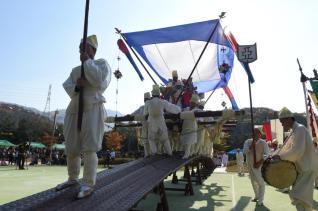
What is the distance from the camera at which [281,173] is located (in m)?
5.40

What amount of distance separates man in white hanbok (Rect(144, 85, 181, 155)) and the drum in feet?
14.0

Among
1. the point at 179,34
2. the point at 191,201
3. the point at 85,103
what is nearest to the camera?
the point at 85,103

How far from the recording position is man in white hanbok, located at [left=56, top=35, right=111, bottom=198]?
4473 millimetres

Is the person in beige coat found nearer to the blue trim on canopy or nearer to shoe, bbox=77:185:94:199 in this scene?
shoe, bbox=77:185:94:199

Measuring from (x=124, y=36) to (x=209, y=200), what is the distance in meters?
7.35

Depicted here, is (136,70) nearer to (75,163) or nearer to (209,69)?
(209,69)

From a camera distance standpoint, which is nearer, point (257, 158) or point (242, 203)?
point (242, 203)

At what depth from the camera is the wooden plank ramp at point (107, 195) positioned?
3.77m

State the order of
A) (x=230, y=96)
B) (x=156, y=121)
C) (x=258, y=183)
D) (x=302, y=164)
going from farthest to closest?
(x=230, y=96)
(x=156, y=121)
(x=258, y=183)
(x=302, y=164)

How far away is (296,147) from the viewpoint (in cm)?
551

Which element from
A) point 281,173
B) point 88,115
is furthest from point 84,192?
point 281,173

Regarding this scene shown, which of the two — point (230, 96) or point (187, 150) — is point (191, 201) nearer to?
point (187, 150)

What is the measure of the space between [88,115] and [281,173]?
9.63 ft

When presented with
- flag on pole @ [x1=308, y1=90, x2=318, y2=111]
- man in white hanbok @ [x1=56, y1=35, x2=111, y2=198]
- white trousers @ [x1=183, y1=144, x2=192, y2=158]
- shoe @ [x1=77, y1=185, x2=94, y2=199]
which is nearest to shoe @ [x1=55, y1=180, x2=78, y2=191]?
man in white hanbok @ [x1=56, y1=35, x2=111, y2=198]
